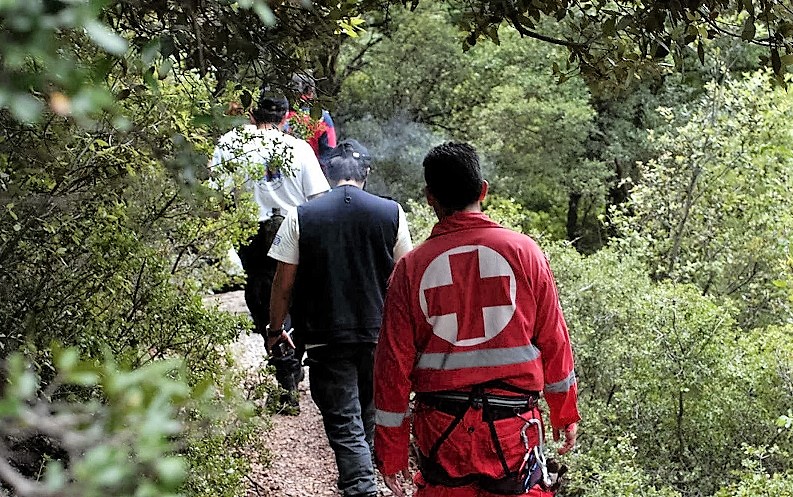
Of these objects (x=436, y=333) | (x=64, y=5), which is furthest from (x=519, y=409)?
(x=64, y=5)

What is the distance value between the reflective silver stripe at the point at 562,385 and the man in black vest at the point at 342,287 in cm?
139

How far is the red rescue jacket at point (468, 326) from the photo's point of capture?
9.71 feet

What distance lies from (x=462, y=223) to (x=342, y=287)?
1.34 m

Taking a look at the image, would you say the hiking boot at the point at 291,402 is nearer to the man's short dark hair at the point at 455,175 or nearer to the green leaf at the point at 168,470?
the man's short dark hair at the point at 455,175

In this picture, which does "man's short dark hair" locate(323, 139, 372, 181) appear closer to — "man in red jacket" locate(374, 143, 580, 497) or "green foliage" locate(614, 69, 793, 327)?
"man in red jacket" locate(374, 143, 580, 497)

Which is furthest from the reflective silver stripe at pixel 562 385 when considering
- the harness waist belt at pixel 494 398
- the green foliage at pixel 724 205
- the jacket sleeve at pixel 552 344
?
the green foliage at pixel 724 205

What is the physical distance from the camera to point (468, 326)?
9.75ft

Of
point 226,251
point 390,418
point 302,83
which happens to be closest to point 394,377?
point 390,418

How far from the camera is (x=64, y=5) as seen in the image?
3.18 ft

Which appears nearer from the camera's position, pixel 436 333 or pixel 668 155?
pixel 436 333

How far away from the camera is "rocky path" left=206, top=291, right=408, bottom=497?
516 centimetres

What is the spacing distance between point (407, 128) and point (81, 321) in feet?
30.9

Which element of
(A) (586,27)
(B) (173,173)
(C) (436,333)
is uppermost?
(A) (586,27)

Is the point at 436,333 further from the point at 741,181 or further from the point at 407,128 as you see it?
the point at 407,128
